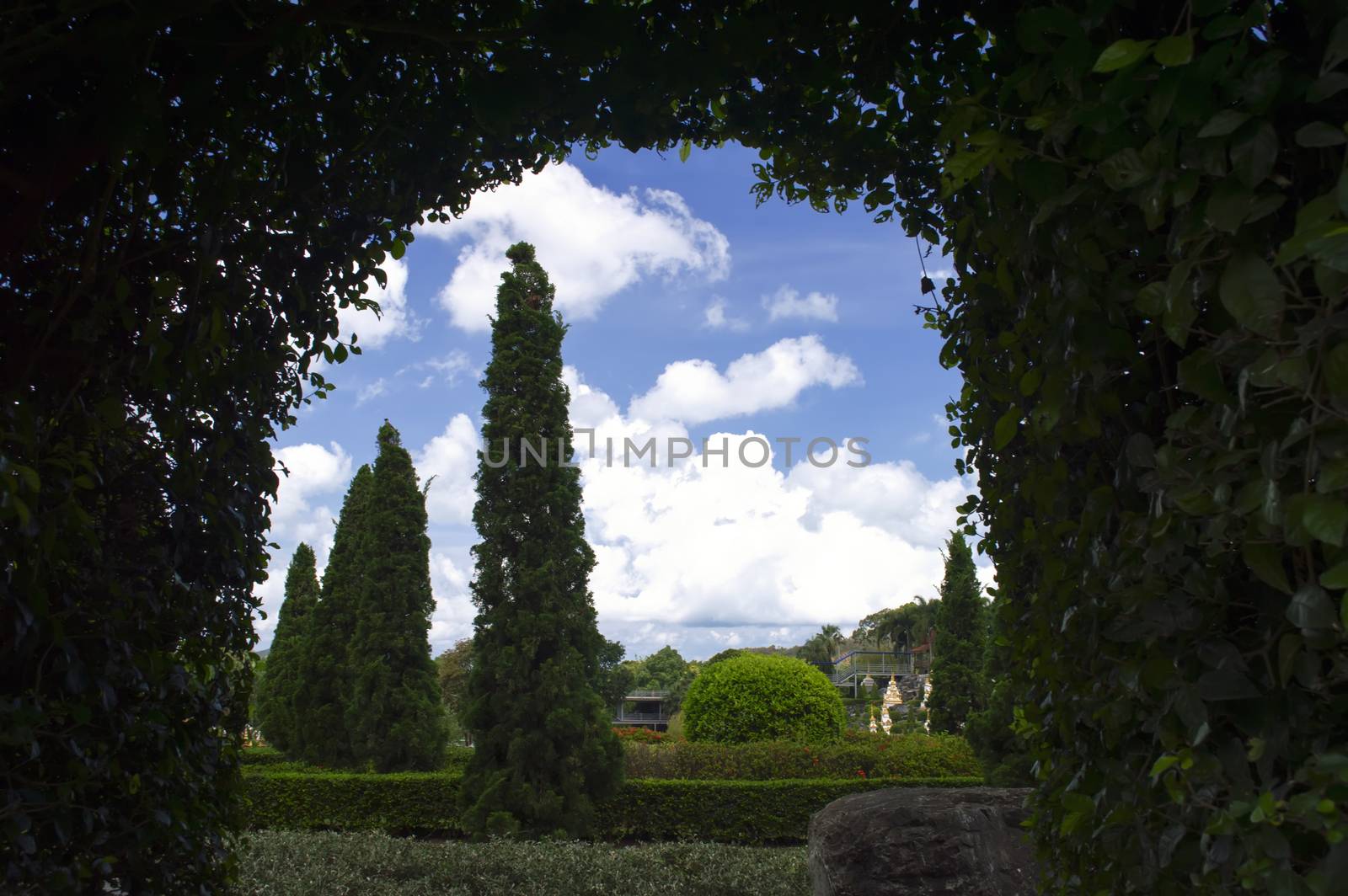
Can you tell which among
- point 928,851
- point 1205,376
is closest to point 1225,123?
point 1205,376

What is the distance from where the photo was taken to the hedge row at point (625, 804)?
36.0 feet

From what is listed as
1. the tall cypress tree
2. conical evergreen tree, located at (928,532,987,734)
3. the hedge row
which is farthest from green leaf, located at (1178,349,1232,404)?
conical evergreen tree, located at (928,532,987,734)

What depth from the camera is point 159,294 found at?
2.12m

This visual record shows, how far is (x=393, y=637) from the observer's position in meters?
13.4

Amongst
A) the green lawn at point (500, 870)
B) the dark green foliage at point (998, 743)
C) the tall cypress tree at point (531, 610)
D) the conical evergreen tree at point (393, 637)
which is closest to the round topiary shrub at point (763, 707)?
the tall cypress tree at point (531, 610)

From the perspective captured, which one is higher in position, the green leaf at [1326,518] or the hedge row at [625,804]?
the green leaf at [1326,518]

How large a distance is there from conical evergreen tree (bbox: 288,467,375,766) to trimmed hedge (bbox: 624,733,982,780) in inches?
194

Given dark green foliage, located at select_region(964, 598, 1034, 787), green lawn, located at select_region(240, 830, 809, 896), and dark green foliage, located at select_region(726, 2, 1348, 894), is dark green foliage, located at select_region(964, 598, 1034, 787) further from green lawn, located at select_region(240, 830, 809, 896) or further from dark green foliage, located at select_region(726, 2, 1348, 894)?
dark green foliage, located at select_region(726, 2, 1348, 894)

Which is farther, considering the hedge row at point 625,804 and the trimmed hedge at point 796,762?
the trimmed hedge at point 796,762

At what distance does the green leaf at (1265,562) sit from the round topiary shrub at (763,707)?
1319 cm

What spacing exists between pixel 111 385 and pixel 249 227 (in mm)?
586

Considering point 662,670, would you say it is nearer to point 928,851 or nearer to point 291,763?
point 291,763

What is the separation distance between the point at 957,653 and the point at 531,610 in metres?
6.77

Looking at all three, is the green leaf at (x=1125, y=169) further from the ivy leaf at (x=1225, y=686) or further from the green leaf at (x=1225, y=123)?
the ivy leaf at (x=1225, y=686)
